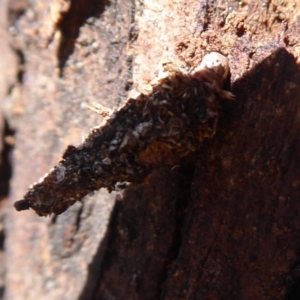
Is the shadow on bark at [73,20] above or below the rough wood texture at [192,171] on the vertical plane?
above

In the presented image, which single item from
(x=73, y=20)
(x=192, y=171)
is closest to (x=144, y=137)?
(x=192, y=171)

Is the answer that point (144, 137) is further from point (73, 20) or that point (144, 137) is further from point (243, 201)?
point (73, 20)

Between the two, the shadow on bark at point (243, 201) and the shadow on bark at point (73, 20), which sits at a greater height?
the shadow on bark at point (73, 20)

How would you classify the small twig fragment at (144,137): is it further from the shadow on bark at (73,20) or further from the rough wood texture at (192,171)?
the shadow on bark at (73,20)

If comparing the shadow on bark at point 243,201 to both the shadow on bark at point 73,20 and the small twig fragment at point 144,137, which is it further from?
the shadow on bark at point 73,20

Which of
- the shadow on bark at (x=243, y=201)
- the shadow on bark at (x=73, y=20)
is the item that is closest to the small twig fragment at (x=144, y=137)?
the shadow on bark at (x=243, y=201)

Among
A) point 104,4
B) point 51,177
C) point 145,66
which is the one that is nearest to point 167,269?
point 51,177

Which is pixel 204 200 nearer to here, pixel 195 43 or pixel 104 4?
pixel 195 43

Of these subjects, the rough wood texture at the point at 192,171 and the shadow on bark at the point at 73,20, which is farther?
the shadow on bark at the point at 73,20

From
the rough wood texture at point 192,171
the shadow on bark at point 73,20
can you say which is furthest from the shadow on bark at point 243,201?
the shadow on bark at point 73,20

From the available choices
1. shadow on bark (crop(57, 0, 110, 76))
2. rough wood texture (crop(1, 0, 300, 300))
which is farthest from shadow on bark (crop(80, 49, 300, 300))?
shadow on bark (crop(57, 0, 110, 76))
